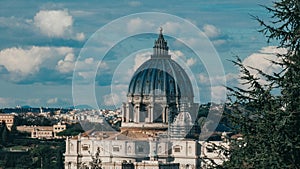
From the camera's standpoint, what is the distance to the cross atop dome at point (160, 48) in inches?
2749

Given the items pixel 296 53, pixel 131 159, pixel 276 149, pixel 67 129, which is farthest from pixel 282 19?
pixel 67 129

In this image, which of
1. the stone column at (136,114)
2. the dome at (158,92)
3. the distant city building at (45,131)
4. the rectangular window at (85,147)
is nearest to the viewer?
the rectangular window at (85,147)

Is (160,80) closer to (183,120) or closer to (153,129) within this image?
(153,129)

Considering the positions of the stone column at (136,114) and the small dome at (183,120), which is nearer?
the small dome at (183,120)

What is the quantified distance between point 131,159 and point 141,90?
10.8 meters

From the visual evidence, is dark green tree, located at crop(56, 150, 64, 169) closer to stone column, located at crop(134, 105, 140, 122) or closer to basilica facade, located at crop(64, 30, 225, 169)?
basilica facade, located at crop(64, 30, 225, 169)

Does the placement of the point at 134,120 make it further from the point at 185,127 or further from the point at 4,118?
the point at 4,118

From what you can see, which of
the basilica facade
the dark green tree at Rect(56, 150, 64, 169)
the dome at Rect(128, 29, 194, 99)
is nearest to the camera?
the basilica facade

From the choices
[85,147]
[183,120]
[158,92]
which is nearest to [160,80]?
[158,92]

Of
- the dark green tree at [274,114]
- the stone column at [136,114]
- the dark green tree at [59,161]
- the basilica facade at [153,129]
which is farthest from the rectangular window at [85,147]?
the dark green tree at [274,114]

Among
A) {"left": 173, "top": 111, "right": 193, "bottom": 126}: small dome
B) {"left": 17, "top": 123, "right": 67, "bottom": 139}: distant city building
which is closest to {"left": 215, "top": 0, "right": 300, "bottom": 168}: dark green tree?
{"left": 173, "top": 111, "right": 193, "bottom": 126}: small dome

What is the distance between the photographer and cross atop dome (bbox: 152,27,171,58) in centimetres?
6981

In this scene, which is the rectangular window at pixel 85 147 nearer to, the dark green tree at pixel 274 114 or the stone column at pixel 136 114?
the stone column at pixel 136 114

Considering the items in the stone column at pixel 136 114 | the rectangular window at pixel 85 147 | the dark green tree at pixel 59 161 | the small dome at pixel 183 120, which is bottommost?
the dark green tree at pixel 59 161
